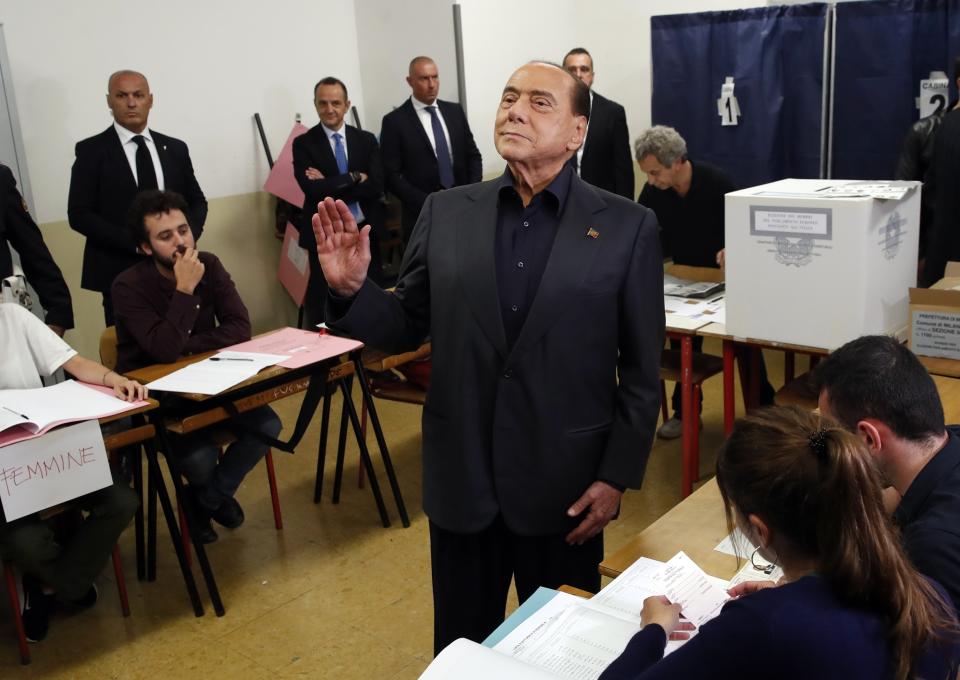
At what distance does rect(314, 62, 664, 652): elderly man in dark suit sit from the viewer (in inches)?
75.8

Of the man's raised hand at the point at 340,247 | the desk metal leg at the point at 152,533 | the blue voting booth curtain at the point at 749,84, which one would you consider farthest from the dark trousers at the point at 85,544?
the blue voting booth curtain at the point at 749,84

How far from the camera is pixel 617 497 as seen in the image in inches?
80.7

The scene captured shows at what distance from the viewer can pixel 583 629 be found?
1661 mm

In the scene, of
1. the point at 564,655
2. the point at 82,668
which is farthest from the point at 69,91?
the point at 564,655

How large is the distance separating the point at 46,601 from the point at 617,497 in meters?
2.07

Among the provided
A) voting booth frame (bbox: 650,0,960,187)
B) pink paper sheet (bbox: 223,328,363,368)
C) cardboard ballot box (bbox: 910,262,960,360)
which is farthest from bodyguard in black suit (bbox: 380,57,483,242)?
cardboard ballot box (bbox: 910,262,960,360)

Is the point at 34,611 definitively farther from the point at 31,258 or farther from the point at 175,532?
the point at 31,258

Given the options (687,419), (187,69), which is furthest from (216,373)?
(187,69)

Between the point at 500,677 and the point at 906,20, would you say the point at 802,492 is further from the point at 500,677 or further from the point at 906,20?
the point at 906,20

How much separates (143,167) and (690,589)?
3824mm

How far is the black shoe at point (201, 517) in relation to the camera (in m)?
3.55

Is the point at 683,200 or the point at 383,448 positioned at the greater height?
the point at 683,200

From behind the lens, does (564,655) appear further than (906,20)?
No

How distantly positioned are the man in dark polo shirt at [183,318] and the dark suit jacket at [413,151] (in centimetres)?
215
